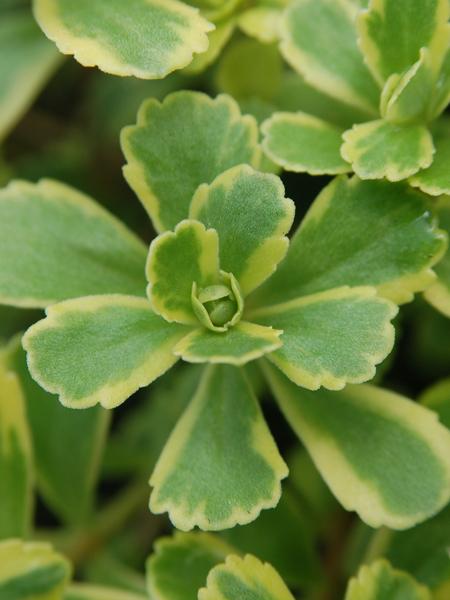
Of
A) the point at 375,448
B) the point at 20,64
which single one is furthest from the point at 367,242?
the point at 20,64

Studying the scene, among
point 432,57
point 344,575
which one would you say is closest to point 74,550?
point 344,575

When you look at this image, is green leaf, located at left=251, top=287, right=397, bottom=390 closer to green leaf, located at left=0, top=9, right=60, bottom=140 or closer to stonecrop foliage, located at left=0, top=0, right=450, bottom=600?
stonecrop foliage, located at left=0, top=0, right=450, bottom=600

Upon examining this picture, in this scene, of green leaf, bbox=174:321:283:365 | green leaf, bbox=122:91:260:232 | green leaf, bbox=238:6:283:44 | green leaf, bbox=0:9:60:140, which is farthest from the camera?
green leaf, bbox=0:9:60:140

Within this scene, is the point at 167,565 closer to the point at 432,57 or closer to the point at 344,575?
the point at 344,575

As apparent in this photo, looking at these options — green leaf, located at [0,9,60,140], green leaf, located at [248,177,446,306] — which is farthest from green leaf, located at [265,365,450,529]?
green leaf, located at [0,9,60,140]

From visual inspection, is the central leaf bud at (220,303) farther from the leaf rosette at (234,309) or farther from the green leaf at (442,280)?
the green leaf at (442,280)

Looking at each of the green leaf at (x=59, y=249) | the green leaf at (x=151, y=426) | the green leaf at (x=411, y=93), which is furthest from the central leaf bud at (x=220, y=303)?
the green leaf at (x=151, y=426)

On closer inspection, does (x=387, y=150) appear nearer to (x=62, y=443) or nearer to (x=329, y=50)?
(x=329, y=50)
